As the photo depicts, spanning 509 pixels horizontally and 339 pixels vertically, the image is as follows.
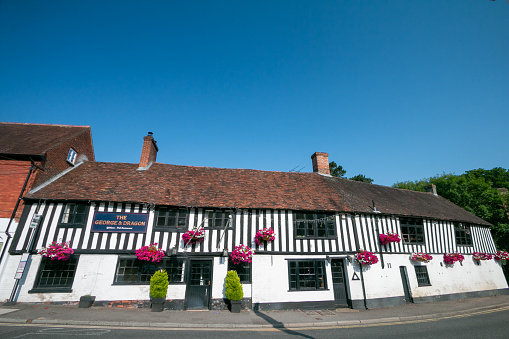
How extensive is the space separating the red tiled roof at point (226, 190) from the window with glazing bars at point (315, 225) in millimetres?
466

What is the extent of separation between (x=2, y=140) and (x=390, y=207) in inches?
951

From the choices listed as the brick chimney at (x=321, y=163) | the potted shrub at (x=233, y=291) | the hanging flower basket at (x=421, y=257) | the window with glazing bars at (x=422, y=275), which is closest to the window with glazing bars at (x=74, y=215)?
the potted shrub at (x=233, y=291)

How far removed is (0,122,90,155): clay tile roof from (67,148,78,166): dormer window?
0.85 m

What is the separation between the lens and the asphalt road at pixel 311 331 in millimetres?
7309

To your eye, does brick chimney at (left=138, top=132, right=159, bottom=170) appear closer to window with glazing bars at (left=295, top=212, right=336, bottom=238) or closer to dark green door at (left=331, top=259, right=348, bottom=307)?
window with glazing bars at (left=295, top=212, right=336, bottom=238)

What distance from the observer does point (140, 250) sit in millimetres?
11055

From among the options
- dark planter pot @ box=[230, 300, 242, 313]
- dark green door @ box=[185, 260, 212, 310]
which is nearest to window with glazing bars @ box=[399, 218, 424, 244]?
dark planter pot @ box=[230, 300, 242, 313]

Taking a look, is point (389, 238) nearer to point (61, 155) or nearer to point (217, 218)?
point (217, 218)

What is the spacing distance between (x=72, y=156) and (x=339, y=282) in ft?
58.8

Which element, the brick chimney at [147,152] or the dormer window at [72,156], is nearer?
the dormer window at [72,156]

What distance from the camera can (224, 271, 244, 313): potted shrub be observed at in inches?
428

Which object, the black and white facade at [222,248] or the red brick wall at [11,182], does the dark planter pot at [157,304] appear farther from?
the red brick wall at [11,182]

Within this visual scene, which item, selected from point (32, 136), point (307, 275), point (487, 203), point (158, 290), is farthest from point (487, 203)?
point (32, 136)

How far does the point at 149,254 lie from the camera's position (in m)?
11.0
